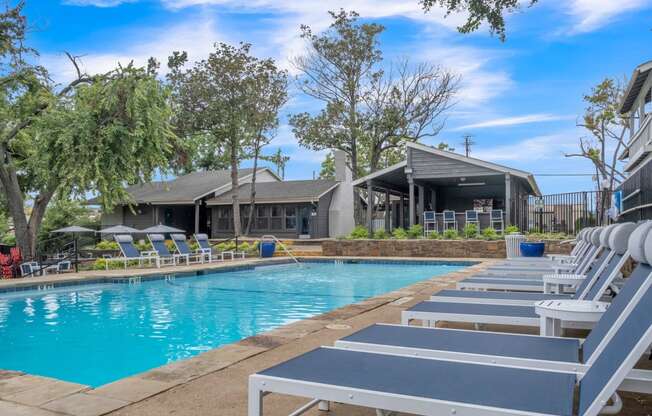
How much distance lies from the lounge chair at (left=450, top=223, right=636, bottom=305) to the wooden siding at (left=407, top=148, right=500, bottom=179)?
14075mm

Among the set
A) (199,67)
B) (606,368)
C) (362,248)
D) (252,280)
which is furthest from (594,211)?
(199,67)

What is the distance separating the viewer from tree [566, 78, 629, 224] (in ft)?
91.8

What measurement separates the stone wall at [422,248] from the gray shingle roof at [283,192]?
6722 millimetres

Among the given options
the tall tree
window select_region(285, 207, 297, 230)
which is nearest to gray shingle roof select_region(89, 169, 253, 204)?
window select_region(285, 207, 297, 230)

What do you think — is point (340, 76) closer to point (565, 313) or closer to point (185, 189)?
point (185, 189)

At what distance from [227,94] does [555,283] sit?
77.4 ft

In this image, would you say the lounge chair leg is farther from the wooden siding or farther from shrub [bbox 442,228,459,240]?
the wooden siding

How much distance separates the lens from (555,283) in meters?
5.11

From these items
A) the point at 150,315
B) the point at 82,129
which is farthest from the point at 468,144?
the point at 150,315

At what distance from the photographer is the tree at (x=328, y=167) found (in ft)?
136

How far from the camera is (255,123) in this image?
27.4 m

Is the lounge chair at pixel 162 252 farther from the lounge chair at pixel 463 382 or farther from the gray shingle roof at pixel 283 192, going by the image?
the lounge chair at pixel 463 382

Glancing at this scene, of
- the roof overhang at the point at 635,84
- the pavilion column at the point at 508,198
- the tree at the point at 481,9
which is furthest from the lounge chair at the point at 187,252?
the roof overhang at the point at 635,84

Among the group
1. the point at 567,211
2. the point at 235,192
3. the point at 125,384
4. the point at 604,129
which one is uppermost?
the point at 604,129
